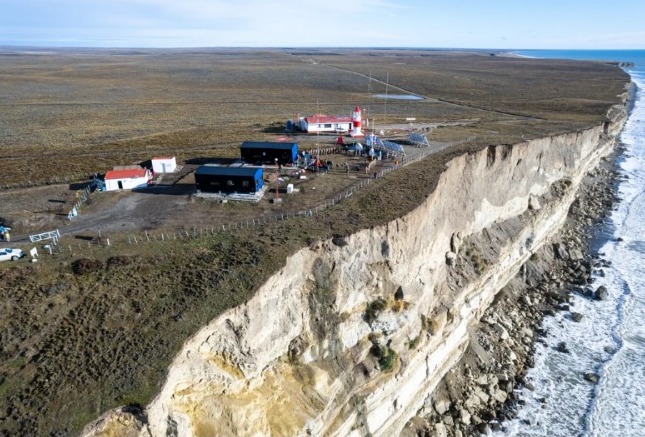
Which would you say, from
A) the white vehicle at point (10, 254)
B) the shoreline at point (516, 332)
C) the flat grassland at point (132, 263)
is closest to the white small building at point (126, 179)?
the flat grassland at point (132, 263)

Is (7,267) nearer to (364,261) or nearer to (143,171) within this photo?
(143,171)

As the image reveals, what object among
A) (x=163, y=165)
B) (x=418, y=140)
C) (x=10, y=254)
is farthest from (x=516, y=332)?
(x=10, y=254)

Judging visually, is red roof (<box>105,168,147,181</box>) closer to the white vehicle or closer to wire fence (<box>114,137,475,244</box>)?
wire fence (<box>114,137,475,244</box>)

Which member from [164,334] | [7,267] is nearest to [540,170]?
[164,334]

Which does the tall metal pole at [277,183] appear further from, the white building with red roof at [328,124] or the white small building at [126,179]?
the white building with red roof at [328,124]

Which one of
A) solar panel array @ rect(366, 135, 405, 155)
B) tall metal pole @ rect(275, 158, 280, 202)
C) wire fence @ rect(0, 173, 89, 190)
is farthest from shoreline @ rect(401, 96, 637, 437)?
wire fence @ rect(0, 173, 89, 190)

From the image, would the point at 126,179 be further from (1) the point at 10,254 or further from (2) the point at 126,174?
(1) the point at 10,254
